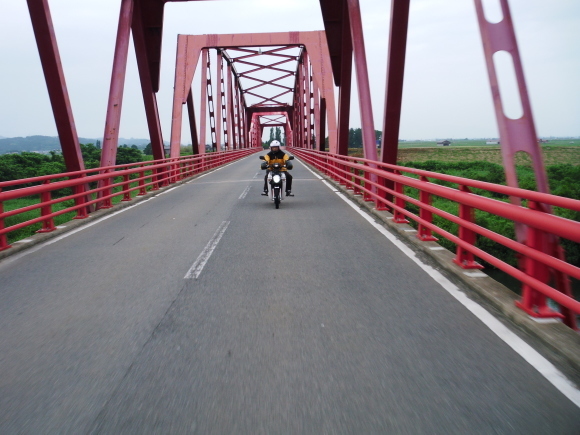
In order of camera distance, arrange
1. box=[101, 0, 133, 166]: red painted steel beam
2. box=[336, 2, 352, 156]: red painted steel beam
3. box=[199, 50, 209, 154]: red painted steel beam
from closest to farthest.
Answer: box=[101, 0, 133, 166]: red painted steel beam < box=[336, 2, 352, 156]: red painted steel beam < box=[199, 50, 209, 154]: red painted steel beam

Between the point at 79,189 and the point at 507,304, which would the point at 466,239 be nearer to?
the point at 507,304

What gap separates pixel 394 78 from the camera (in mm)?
12094

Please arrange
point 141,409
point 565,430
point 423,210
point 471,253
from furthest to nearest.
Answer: point 423,210 → point 471,253 → point 141,409 → point 565,430

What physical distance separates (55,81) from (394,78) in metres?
7.43

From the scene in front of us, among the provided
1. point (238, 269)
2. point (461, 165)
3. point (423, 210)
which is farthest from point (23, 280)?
point (461, 165)

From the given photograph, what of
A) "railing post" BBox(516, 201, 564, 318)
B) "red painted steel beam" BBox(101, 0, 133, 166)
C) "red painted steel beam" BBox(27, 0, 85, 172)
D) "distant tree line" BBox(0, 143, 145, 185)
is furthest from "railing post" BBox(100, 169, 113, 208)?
"distant tree line" BBox(0, 143, 145, 185)

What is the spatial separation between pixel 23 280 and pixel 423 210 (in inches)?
211

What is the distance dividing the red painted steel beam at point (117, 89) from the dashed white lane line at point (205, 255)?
20.6 feet

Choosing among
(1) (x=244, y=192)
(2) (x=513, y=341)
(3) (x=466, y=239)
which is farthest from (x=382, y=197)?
(2) (x=513, y=341)

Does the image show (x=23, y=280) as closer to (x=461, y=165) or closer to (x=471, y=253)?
(x=471, y=253)

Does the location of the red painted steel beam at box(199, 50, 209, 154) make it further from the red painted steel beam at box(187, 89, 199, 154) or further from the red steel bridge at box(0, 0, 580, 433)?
the red steel bridge at box(0, 0, 580, 433)

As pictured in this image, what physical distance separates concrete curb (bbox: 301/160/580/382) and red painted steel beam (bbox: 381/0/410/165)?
13.7 feet

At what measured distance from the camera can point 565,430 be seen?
2725 mm

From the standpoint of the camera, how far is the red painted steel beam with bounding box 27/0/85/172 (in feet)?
38.5
